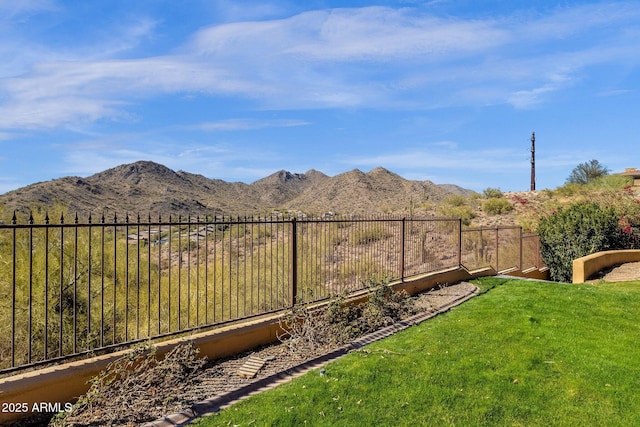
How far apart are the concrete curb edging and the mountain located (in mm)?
22668

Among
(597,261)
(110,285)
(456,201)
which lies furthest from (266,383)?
(456,201)

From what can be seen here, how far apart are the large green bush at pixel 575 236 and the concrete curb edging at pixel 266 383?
12209 mm

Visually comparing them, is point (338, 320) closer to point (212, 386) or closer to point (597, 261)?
point (212, 386)

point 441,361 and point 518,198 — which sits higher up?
point 518,198

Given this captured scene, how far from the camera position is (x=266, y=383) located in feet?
19.0

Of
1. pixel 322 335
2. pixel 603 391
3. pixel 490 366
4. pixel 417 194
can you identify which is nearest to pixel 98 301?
A: pixel 322 335

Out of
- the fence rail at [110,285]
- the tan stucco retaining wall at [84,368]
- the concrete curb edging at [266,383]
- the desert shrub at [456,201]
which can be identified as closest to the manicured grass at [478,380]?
the concrete curb edging at [266,383]

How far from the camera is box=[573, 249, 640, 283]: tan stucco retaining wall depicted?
51.7ft

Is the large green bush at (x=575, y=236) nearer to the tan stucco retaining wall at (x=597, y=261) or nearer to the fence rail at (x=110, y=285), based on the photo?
the tan stucco retaining wall at (x=597, y=261)

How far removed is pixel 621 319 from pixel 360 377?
619 centimetres

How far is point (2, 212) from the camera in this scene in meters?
8.34

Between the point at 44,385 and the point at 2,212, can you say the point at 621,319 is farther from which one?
the point at 2,212

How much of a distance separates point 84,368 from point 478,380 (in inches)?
189

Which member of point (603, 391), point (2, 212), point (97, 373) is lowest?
point (603, 391)
